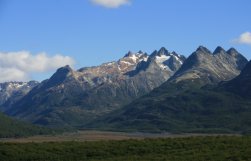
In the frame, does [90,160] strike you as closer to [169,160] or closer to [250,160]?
[169,160]

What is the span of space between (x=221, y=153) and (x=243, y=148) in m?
13.0

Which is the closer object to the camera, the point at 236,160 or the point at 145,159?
the point at 236,160

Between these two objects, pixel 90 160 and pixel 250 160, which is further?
pixel 90 160

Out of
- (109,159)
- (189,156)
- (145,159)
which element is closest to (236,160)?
(189,156)

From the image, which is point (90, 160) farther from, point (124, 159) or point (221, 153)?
point (221, 153)

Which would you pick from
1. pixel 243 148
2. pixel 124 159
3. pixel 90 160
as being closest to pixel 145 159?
Answer: pixel 124 159

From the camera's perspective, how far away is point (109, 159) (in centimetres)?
19788

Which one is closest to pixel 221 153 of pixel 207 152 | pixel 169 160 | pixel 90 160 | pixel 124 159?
pixel 207 152

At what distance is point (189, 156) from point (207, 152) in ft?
39.3

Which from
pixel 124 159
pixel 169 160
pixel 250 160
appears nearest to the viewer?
pixel 250 160

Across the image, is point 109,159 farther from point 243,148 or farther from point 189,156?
point 243,148

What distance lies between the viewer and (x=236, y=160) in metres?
169

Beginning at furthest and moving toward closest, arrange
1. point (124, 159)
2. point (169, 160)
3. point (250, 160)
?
1. point (124, 159)
2. point (169, 160)
3. point (250, 160)

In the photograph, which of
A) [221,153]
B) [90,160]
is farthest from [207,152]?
[90,160]
